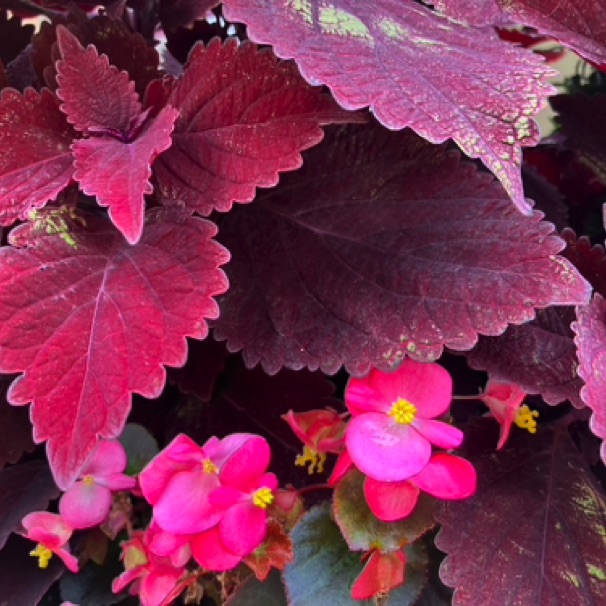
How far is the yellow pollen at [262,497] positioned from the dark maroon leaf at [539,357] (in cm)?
13

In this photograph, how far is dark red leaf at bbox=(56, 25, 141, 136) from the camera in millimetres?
467

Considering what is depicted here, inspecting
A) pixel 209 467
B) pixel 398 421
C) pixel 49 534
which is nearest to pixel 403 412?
pixel 398 421

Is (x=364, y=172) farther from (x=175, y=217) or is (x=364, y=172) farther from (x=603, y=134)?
(x=603, y=134)

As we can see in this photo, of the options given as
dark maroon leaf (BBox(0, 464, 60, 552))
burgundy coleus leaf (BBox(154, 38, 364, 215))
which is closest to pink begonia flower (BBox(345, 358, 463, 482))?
burgundy coleus leaf (BBox(154, 38, 364, 215))

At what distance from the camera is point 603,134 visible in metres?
0.64

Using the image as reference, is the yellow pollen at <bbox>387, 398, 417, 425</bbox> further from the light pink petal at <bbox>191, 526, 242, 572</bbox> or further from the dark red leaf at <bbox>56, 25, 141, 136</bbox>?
the dark red leaf at <bbox>56, 25, 141, 136</bbox>

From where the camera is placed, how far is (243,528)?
45 cm

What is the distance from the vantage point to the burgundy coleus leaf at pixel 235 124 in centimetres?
44

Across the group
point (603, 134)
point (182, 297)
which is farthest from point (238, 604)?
point (603, 134)

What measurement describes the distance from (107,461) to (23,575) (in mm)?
118

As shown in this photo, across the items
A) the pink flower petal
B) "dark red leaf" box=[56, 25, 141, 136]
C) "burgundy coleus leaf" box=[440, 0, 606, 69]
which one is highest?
"burgundy coleus leaf" box=[440, 0, 606, 69]

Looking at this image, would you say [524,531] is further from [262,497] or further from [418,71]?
[418,71]

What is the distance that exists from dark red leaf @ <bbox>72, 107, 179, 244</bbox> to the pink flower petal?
7.3 inches

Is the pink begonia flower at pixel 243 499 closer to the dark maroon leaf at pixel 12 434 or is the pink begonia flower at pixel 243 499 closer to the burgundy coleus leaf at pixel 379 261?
the burgundy coleus leaf at pixel 379 261
